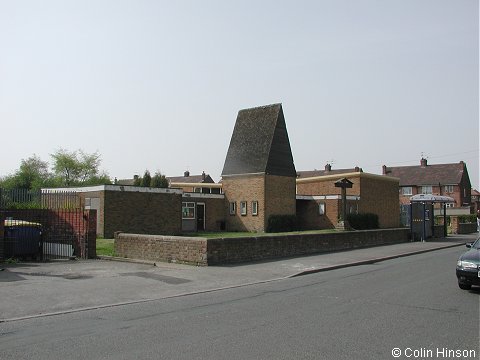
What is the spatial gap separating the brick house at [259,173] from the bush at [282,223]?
393 mm

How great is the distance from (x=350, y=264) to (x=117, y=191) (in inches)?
666

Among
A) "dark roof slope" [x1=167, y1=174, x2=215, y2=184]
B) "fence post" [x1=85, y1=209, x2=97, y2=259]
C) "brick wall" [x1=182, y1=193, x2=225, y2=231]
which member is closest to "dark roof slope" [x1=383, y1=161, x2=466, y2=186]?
"dark roof slope" [x1=167, y1=174, x2=215, y2=184]

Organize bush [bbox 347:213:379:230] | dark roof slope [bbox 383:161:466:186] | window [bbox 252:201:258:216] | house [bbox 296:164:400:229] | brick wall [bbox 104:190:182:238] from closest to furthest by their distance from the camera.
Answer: brick wall [bbox 104:190:182:238]
window [bbox 252:201:258:216]
bush [bbox 347:213:379:230]
house [bbox 296:164:400:229]
dark roof slope [bbox 383:161:466:186]

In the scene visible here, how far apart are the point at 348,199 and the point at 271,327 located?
3556 centimetres

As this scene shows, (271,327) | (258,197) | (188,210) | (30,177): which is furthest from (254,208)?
(30,177)

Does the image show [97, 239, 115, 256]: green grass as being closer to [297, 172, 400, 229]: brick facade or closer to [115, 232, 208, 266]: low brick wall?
[115, 232, 208, 266]: low brick wall

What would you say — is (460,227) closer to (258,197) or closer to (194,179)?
(258,197)

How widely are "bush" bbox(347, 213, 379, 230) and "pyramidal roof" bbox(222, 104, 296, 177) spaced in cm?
616

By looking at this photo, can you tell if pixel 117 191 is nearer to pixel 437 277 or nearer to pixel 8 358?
pixel 437 277

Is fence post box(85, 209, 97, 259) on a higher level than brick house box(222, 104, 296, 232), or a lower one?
lower

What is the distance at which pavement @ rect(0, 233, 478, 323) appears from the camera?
9.93m

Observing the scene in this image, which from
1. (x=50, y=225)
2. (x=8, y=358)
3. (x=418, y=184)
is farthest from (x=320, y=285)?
(x=418, y=184)

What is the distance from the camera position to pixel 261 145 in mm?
39906

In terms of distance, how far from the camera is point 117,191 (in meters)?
29.5
